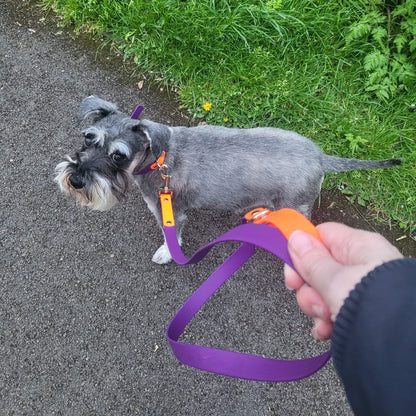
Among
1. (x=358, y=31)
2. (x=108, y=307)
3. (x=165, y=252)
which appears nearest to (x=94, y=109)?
(x=165, y=252)

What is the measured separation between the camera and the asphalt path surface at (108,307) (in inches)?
123

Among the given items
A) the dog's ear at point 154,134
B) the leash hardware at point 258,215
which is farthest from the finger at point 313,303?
the dog's ear at point 154,134

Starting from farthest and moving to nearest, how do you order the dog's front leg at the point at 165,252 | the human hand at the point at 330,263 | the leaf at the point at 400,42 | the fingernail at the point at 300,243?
1. the leaf at the point at 400,42
2. the dog's front leg at the point at 165,252
3. the fingernail at the point at 300,243
4. the human hand at the point at 330,263

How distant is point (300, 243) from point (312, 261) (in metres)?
0.10

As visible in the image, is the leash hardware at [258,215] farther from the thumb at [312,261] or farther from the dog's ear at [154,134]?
the dog's ear at [154,134]

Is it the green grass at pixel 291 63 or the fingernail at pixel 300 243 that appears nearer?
the fingernail at pixel 300 243

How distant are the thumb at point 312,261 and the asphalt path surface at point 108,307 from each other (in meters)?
2.16

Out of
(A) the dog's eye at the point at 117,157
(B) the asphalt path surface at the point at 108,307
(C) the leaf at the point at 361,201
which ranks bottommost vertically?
(B) the asphalt path surface at the point at 108,307

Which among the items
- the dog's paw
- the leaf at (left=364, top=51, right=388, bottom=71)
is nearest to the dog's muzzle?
the dog's paw

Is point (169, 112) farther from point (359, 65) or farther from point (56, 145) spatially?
point (359, 65)

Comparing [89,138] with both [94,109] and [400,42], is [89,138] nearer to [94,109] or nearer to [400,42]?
[94,109]

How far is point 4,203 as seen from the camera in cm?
388

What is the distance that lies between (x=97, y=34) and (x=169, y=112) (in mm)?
1754

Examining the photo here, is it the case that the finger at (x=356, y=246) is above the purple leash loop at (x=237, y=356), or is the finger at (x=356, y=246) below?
above
